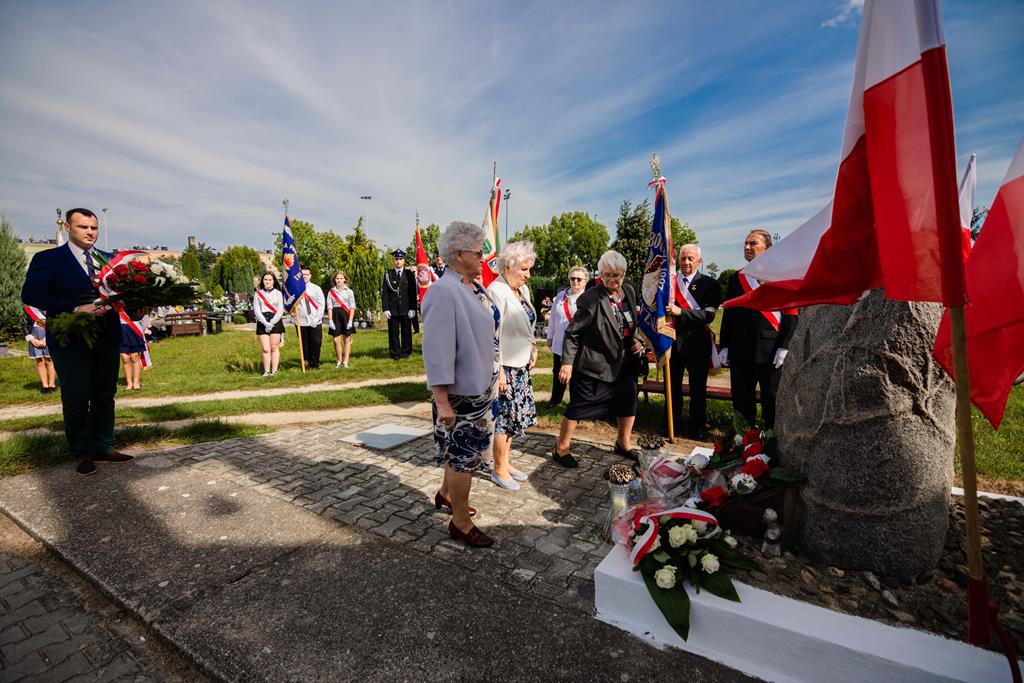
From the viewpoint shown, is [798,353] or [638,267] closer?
[798,353]

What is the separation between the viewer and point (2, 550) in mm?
3312

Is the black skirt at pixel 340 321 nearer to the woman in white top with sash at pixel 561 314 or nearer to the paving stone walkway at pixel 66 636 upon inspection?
the woman in white top with sash at pixel 561 314

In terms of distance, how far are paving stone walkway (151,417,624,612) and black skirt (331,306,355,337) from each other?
219 inches

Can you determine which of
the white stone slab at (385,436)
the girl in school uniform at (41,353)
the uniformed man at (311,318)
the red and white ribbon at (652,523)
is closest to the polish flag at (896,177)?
the red and white ribbon at (652,523)

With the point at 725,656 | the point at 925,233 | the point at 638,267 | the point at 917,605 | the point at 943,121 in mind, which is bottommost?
the point at 725,656

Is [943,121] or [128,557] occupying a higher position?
[943,121]

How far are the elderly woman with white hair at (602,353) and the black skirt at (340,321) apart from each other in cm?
792

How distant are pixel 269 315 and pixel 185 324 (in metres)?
13.0

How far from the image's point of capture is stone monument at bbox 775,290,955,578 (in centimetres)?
242

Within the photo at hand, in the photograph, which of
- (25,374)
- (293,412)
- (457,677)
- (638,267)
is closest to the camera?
(457,677)

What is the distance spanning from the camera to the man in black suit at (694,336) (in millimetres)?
5625

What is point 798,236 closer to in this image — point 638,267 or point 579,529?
point 579,529

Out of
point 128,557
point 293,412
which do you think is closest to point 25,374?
point 293,412

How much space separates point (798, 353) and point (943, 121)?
4.61 ft
